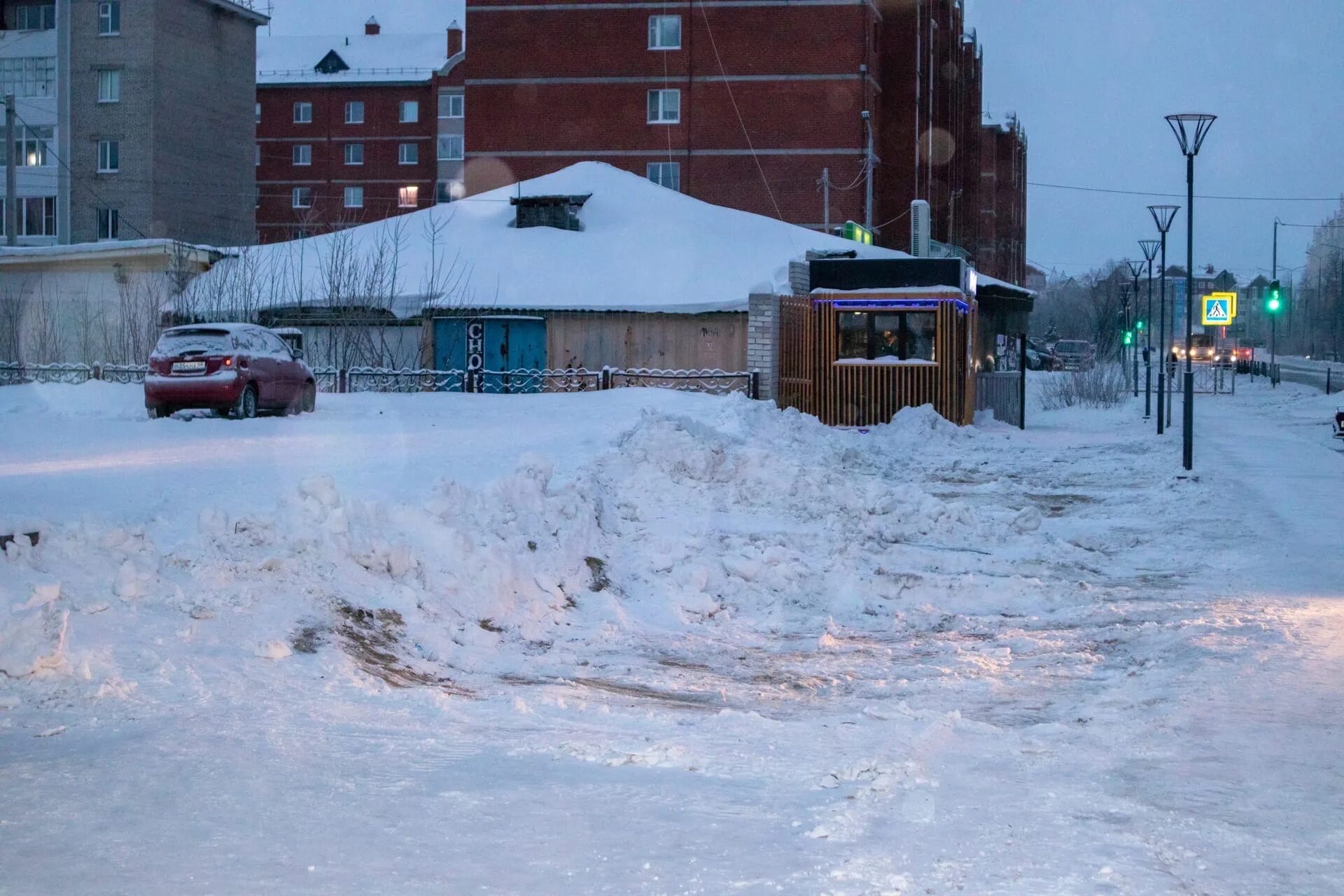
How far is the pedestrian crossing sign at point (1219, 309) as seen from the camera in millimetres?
31216

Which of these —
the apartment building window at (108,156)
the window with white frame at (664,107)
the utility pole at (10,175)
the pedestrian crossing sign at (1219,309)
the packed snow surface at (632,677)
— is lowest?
the packed snow surface at (632,677)

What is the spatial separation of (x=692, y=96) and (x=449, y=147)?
29.1m

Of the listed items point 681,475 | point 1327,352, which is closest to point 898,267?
point 681,475

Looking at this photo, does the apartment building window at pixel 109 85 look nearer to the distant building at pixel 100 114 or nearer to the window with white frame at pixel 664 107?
the distant building at pixel 100 114

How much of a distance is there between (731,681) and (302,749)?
3306 mm

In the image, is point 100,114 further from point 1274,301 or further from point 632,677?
point 632,677

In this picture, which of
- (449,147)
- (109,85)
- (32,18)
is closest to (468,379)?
(109,85)

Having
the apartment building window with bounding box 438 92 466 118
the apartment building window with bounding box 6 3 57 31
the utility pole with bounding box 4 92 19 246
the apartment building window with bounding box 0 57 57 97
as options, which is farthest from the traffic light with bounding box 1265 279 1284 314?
the apartment building window with bounding box 6 3 57 31

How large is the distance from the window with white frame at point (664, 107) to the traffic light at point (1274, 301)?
78.0 feet

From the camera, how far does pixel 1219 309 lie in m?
31.5

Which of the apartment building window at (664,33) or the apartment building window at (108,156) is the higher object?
the apartment building window at (664,33)

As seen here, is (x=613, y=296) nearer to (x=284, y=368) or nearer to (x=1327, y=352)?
(x=284, y=368)

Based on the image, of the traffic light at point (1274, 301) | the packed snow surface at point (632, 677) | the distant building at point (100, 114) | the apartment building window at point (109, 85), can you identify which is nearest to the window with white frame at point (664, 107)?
the distant building at point (100, 114)

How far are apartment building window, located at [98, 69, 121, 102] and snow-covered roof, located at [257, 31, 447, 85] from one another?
25920mm
